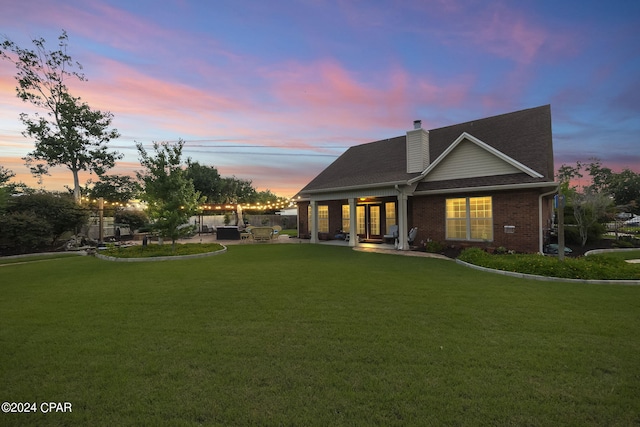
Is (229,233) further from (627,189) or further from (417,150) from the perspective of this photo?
(627,189)

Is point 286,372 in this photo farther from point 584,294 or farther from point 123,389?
point 584,294

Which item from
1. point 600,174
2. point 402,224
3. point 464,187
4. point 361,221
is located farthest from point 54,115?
point 600,174

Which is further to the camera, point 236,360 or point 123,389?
point 236,360

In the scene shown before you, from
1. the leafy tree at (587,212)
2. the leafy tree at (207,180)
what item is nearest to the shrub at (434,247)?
the leafy tree at (587,212)

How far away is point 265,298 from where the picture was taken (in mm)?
5848

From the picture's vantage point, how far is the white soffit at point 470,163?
11.7 meters

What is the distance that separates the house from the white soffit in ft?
0.11

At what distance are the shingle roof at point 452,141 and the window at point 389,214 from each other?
71.2 inches

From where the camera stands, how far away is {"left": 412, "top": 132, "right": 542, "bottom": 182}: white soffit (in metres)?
11.7

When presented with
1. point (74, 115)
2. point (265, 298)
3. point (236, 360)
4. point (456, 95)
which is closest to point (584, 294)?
point (265, 298)

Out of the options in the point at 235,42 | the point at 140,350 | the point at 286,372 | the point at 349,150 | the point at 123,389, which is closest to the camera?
the point at 123,389

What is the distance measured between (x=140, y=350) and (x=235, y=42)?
12744mm

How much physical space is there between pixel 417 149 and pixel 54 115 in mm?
26443

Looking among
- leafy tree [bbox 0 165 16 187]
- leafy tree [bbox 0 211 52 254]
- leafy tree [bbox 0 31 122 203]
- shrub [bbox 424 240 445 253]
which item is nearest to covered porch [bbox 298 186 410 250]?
shrub [bbox 424 240 445 253]
